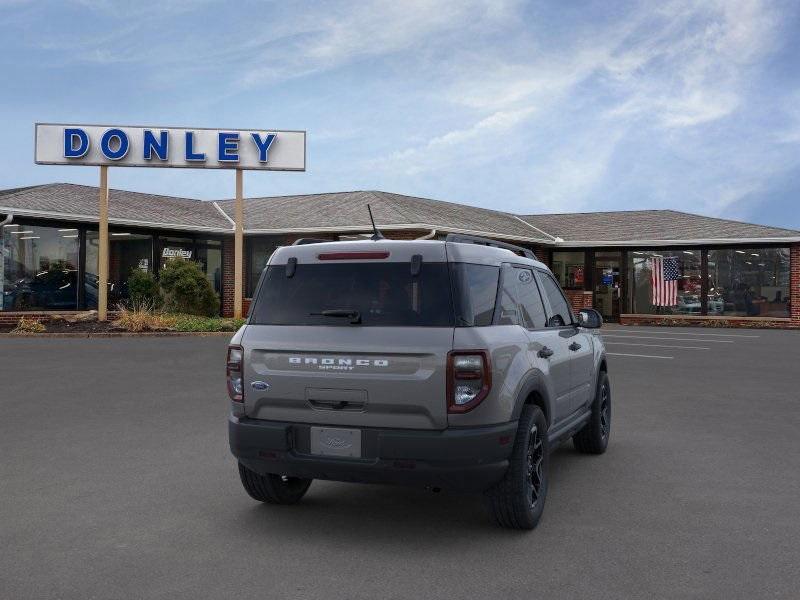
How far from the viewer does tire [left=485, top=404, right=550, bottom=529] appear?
4801 mm

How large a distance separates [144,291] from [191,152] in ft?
14.8

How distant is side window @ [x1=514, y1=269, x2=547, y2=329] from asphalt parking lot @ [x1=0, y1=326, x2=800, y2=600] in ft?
4.28

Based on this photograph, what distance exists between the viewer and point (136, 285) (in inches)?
960

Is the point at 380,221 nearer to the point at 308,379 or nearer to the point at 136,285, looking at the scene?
the point at 136,285

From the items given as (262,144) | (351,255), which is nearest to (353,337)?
(351,255)

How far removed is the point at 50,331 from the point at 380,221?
34.0 feet

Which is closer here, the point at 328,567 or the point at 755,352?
the point at 328,567

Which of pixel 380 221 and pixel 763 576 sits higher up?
pixel 380 221

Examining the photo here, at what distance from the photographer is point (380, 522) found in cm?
519

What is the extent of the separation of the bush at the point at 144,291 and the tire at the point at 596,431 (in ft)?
62.9

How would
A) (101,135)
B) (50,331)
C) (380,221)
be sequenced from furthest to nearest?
(380,221), (101,135), (50,331)

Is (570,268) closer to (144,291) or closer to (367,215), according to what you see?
(367,215)

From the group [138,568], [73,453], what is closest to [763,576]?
[138,568]

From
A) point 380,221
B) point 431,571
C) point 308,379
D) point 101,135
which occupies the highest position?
point 101,135
